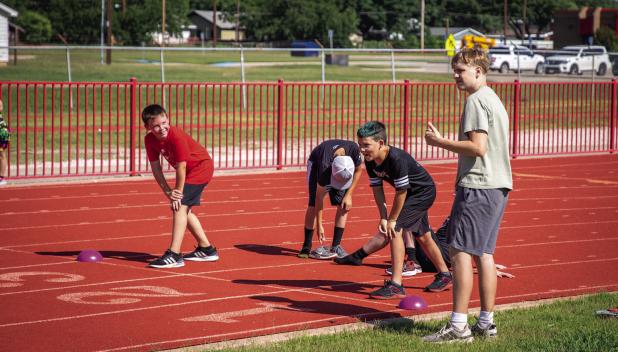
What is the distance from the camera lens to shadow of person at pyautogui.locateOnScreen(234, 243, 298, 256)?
11.8m

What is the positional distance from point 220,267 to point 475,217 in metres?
3.86

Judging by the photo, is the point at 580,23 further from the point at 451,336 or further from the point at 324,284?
the point at 451,336

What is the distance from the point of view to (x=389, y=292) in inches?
366

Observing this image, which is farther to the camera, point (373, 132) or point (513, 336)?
point (373, 132)

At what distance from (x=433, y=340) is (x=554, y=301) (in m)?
2.02

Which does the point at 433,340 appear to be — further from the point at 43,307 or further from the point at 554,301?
the point at 43,307

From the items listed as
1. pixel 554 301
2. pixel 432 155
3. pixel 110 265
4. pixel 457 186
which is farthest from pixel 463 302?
pixel 432 155

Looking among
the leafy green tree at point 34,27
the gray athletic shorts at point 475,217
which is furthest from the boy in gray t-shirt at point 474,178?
the leafy green tree at point 34,27

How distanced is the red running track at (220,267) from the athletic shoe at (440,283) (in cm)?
15

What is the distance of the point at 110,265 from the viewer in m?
10.9

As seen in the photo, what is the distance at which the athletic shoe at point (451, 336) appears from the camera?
7.65 meters

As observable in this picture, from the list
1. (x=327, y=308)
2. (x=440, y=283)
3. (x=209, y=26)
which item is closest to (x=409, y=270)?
(x=440, y=283)

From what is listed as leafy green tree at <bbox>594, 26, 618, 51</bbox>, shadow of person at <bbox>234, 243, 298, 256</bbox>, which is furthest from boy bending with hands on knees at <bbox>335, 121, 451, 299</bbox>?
leafy green tree at <bbox>594, 26, 618, 51</bbox>

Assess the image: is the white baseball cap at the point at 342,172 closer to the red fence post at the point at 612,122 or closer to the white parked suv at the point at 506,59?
the red fence post at the point at 612,122
